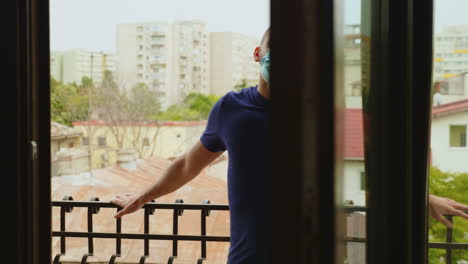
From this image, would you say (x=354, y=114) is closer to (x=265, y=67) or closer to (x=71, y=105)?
(x=265, y=67)

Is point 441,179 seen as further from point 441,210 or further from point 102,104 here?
point 102,104

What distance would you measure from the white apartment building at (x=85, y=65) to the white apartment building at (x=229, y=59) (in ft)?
3.89

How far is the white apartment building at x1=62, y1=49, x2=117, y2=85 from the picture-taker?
5.56 meters

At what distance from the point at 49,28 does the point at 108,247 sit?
434cm

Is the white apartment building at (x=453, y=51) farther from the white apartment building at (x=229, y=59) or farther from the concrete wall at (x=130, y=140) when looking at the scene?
the concrete wall at (x=130, y=140)

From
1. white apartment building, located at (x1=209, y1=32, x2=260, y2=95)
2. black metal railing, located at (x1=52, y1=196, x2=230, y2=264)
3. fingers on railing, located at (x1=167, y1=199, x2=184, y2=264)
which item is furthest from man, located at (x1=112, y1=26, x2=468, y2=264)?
white apartment building, located at (x1=209, y1=32, x2=260, y2=95)

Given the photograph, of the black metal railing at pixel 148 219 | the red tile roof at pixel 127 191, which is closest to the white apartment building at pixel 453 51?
the black metal railing at pixel 148 219

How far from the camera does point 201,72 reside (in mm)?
6098

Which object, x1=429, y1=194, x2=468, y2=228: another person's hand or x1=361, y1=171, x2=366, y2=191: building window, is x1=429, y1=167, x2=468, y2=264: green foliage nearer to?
x1=429, y1=194, x2=468, y2=228: another person's hand

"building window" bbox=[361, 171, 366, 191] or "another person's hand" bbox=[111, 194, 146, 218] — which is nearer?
"building window" bbox=[361, 171, 366, 191]

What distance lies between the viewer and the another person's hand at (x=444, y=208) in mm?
920

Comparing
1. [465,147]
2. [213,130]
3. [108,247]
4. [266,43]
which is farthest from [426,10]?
[108,247]

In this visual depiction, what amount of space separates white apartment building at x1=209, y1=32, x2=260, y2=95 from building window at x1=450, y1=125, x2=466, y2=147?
Result: 477 cm

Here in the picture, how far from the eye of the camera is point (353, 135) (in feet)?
2.27
